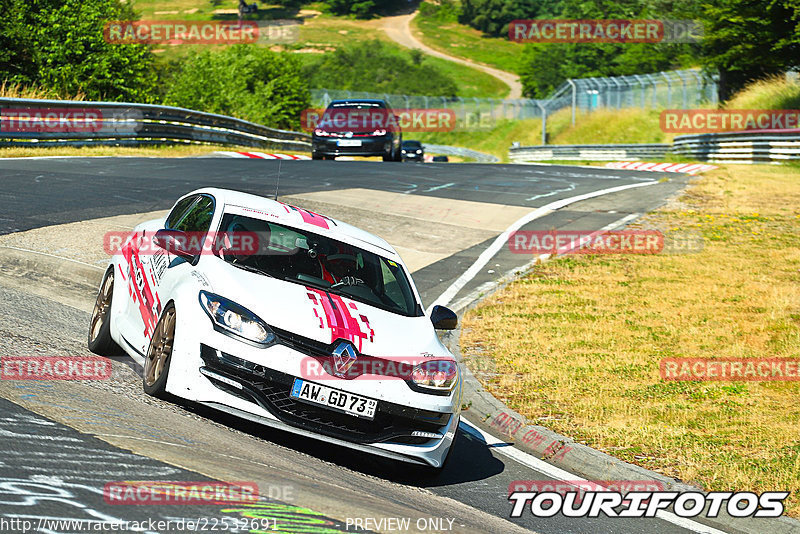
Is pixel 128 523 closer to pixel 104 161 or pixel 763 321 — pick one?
pixel 763 321

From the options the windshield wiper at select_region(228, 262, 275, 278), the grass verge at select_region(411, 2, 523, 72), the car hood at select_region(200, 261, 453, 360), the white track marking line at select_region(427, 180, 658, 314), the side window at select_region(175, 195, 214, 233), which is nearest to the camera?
the car hood at select_region(200, 261, 453, 360)

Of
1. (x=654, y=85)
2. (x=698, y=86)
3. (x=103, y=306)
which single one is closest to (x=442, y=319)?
(x=103, y=306)

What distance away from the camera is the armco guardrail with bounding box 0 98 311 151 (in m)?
24.0

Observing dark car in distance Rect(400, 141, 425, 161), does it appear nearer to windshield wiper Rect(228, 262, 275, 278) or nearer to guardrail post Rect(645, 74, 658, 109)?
guardrail post Rect(645, 74, 658, 109)

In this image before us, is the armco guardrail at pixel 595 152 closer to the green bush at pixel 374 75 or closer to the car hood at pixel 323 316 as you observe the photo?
the car hood at pixel 323 316

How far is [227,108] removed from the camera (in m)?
48.3

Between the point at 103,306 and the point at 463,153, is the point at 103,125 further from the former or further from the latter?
the point at 463,153

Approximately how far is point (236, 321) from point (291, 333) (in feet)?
1.16

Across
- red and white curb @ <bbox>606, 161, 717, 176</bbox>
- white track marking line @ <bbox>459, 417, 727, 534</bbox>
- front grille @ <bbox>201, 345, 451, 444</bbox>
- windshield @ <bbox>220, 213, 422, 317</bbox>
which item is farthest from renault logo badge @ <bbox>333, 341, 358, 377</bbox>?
red and white curb @ <bbox>606, 161, 717, 176</bbox>

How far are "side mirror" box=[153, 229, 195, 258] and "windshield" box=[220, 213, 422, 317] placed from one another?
275 mm

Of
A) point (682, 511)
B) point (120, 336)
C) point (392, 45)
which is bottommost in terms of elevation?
point (682, 511)

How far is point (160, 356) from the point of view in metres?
6.29

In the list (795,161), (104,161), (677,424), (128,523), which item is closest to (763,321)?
(677,424)

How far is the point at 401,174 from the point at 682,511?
18152mm
